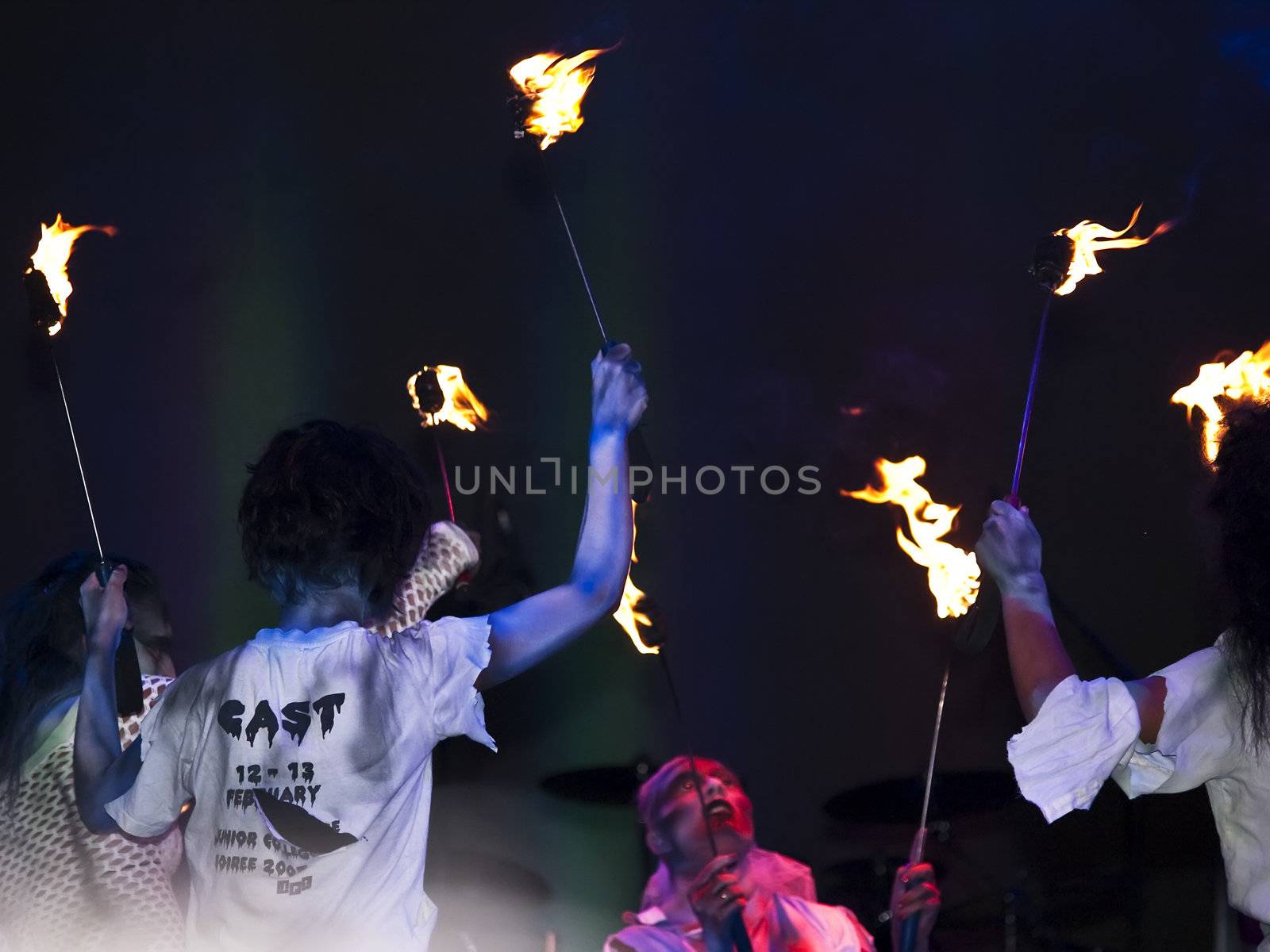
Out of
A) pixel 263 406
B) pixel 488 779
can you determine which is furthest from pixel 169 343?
pixel 488 779

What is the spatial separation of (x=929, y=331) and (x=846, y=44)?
994 mm

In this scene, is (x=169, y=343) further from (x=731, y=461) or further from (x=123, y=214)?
(x=731, y=461)

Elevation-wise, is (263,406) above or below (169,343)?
below

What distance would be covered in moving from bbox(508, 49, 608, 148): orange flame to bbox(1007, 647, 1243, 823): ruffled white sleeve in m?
1.73

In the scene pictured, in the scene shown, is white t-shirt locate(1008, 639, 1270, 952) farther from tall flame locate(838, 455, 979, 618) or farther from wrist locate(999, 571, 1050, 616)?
tall flame locate(838, 455, 979, 618)

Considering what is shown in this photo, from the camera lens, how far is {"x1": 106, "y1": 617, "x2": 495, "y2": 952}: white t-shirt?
178 cm

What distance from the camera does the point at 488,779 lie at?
13.6ft

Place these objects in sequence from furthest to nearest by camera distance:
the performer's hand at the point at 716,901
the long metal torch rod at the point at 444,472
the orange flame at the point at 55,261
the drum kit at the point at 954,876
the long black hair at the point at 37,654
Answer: the drum kit at the point at 954,876, the long metal torch rod at the point at 444,472, the performer's hand at the point at 716,901, the orange flame at the point at 55,261, the long black hair at the point at 37,654

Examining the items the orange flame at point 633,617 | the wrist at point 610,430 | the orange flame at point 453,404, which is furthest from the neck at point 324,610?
the orange flame at point 453,404

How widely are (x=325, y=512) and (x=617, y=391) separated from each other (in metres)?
0.49

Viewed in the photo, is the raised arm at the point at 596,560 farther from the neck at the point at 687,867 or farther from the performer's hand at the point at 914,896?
the neck at the point at 687,867

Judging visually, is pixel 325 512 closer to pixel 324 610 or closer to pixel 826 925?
pixel 324 610

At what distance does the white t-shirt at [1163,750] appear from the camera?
187cm

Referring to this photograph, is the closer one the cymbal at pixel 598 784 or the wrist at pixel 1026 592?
the wrist at pixel 1026 592
